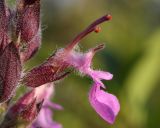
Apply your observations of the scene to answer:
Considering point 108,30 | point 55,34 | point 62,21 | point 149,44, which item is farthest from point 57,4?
point 149,44

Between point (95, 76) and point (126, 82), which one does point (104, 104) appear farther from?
point (126, 82)

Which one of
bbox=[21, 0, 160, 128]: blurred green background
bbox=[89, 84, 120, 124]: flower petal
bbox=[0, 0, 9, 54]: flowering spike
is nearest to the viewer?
bbox=[89, 84, 120, 124]: flower petal

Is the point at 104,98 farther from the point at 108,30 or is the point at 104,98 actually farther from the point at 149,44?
the point at 108,30

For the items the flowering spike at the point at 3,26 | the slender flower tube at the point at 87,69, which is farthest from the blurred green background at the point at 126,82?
the flowering spike at the point at 3,26

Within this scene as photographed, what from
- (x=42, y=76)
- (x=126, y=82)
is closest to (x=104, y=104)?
(x=42, y=76)

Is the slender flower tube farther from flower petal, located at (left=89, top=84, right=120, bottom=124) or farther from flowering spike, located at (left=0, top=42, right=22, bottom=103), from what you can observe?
flowering spike, located at (left=0, top=42, right=22, bottom=103)

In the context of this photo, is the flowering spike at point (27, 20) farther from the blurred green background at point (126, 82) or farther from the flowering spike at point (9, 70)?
the blurred green background at point (126, 82)

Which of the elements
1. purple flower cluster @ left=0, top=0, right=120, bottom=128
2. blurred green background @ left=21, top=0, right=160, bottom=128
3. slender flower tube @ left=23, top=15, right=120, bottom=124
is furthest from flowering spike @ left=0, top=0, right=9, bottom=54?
blurred green background @ left=21, top=0, right=160, bottom=128
